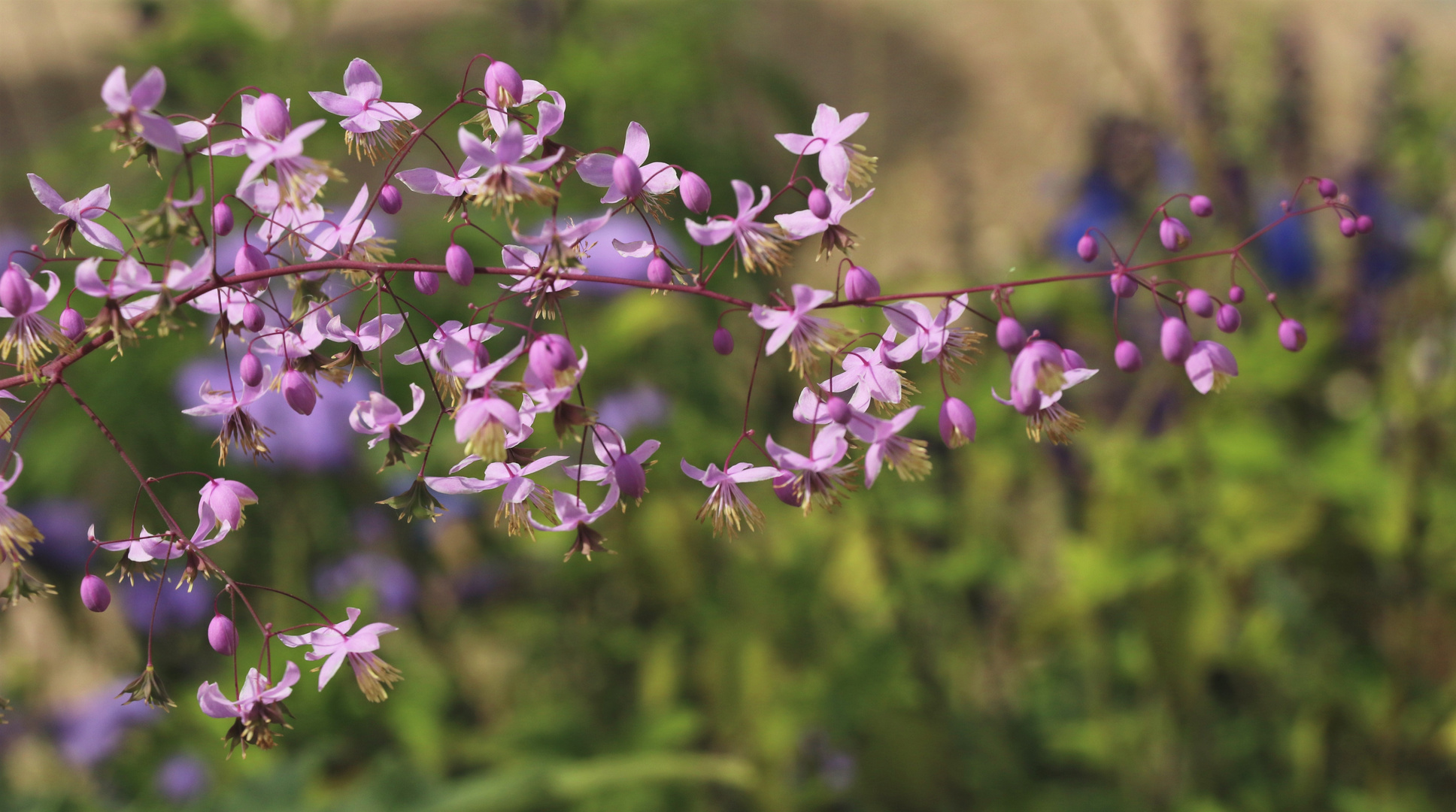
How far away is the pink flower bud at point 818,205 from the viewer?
434 millimetres

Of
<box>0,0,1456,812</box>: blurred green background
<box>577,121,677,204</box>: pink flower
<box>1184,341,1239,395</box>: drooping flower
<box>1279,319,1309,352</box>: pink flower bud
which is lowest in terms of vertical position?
<box>0,0,1456,812</box>: blurred green background

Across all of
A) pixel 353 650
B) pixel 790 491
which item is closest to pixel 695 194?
pixel 790 491

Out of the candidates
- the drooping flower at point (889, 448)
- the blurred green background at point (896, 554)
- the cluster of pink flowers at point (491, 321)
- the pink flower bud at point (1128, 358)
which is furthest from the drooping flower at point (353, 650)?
the blurred green background at point (896, 554)

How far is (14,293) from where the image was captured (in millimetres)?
426

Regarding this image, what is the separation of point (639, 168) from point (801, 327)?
9cm

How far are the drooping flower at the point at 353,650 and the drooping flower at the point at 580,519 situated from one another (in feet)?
0.27

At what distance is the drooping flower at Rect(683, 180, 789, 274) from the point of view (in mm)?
428

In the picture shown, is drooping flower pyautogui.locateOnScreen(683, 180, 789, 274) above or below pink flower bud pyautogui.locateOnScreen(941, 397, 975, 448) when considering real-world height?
above

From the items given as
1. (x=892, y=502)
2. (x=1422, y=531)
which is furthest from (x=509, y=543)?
(x=1422, y=531)

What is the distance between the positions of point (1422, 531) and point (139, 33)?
2060mm

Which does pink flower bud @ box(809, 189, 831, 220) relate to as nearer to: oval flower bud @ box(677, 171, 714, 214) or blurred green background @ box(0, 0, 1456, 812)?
oval flower bud @ box(677, 171, 714, 214)

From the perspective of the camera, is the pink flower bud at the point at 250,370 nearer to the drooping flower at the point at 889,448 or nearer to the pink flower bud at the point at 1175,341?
the drooping flower at the point at 889,448

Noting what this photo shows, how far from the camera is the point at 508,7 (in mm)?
2191

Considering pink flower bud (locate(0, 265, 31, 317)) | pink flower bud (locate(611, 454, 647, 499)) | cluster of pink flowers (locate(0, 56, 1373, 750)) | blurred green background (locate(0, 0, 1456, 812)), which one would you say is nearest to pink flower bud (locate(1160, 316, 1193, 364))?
cluster of pink flowers (locate(0, 56, 1373, 750))
